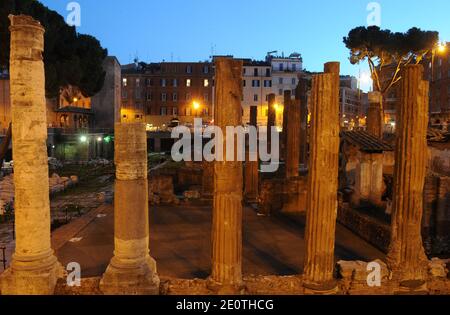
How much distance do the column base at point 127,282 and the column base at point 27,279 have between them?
0.97 m

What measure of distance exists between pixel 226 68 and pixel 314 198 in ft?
8.98

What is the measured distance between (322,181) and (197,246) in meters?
6.26

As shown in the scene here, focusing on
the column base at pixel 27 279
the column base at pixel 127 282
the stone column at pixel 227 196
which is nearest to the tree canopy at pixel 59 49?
the column base at pixel 27 279

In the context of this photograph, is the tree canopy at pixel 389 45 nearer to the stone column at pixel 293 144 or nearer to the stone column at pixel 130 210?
the stone column at pixel 293 144

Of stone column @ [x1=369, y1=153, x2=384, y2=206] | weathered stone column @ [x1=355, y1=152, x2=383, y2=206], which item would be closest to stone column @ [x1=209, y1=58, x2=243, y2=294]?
weathered stone column @ [x1=355, y1=152, x2=383, y2=206]

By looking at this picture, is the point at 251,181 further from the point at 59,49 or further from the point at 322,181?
the point at 59,49

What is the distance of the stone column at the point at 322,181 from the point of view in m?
6.85

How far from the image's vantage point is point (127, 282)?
7.07m

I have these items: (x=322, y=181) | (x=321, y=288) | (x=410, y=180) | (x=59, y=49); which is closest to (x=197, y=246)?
(x=321, y=288)

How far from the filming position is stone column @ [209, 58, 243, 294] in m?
6.80

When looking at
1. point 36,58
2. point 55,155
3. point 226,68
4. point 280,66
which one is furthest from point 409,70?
point 280,66

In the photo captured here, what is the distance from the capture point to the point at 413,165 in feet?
24.2

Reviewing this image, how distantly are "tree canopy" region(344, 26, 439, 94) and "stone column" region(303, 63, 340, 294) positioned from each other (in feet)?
81.8

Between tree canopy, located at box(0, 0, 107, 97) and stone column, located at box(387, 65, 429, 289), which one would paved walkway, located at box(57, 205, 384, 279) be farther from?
tree canopy, located at box(0, 0, 107, 97)
